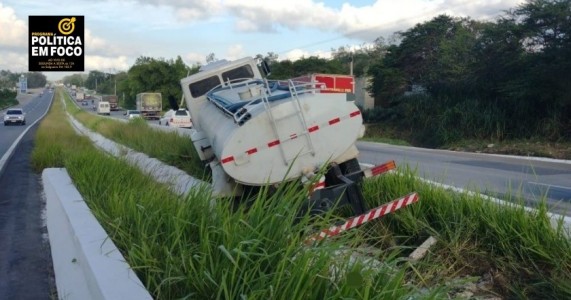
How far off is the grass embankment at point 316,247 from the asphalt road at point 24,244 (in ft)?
2.99

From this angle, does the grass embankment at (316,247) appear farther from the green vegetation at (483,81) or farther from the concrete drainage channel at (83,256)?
the green vegetation at (483,81)

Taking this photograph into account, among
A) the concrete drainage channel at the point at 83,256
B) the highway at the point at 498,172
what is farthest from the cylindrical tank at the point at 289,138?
the highway at the point at 498,172

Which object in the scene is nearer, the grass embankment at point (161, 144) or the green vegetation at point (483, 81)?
the grass embankment at point (161, 144)

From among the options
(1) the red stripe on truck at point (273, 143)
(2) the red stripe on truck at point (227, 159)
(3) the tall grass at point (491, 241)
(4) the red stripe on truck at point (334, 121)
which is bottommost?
(3) the tall grass at point (491, 241)

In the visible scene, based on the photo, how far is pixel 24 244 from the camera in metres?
7.68

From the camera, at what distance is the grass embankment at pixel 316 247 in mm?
3324

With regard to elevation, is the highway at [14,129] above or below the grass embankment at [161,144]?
below

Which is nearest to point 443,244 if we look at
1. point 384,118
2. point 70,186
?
point 70,186

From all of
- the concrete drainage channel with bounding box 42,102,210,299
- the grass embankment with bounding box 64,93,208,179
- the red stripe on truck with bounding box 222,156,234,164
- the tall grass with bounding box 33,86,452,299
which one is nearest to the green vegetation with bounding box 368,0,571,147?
the grass embankment with bounding box 64,93,208,179

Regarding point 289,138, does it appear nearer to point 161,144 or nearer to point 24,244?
point 24,244

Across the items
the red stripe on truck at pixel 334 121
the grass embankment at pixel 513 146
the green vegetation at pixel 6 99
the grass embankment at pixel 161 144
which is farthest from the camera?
the green vegetation at pixel 6 99

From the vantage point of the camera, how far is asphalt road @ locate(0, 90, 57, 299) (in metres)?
5.96

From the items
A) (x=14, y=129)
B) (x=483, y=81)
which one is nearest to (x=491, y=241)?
(x=483, y=81)

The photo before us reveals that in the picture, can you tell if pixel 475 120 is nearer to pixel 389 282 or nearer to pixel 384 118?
pixel 384 118
